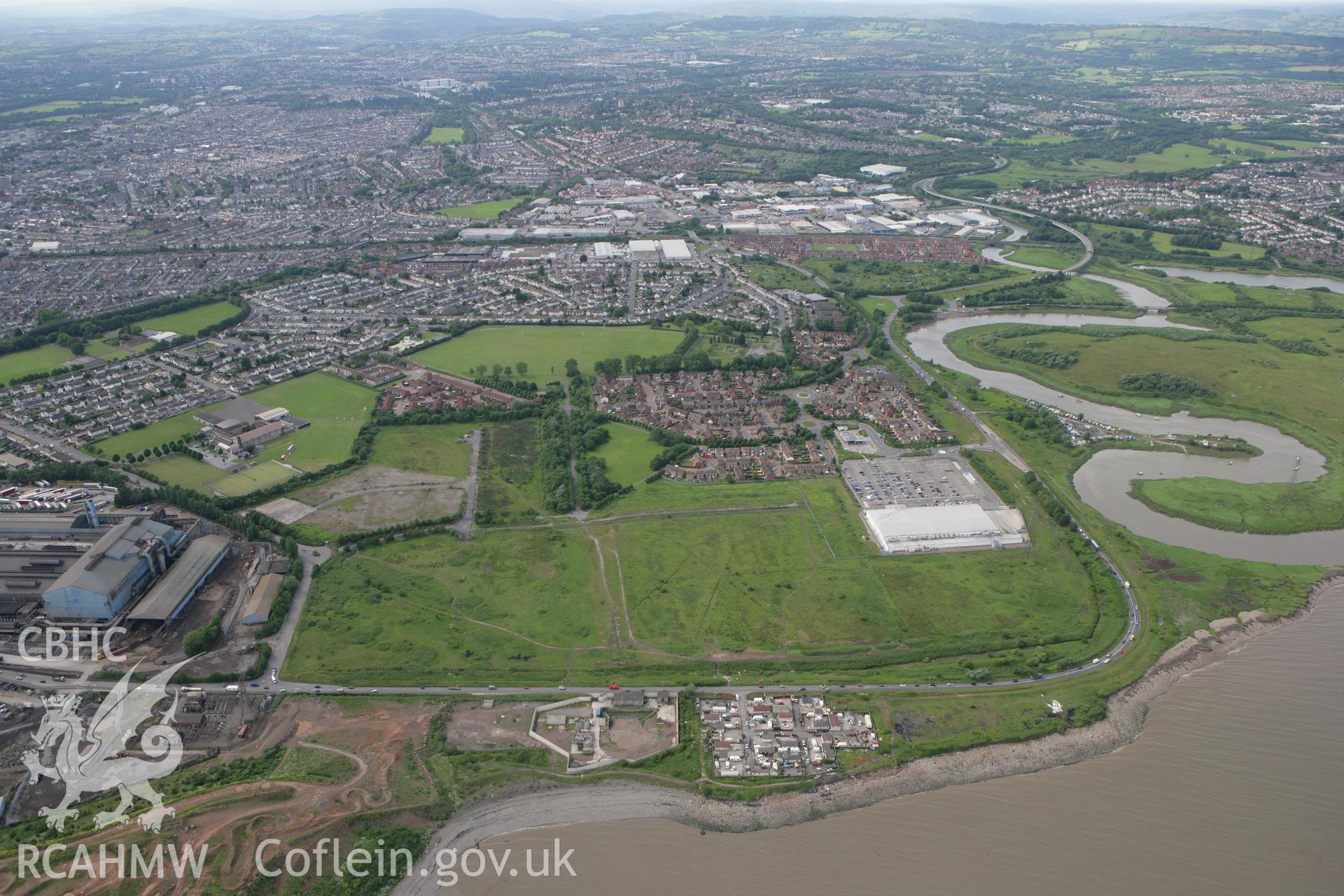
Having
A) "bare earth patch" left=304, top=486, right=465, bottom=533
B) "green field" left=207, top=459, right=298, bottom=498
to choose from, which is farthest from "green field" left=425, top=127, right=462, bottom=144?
"bare earth patch" left=304, top=486, right=465, bottom=533

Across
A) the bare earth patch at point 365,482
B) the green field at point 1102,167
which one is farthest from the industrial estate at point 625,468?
the green field at point 1102,167

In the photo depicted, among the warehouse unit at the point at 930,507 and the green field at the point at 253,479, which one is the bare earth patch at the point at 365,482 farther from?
the warehouse unit at the point at 930,507

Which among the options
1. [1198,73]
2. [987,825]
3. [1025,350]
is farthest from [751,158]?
[1198,73]

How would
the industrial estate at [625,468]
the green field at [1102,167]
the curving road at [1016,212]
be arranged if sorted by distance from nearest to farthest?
the industrial estate at [625,468], the curving road at [1016,212], the green field at [1102,167]

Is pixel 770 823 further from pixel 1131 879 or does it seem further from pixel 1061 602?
pixel 1061 602

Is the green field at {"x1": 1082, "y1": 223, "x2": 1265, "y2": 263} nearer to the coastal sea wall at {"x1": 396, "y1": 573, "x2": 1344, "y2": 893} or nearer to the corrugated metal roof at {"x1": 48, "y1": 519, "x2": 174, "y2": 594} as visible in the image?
the coastal sea wall at {"x1": 396, "y1": 573, "x2": 1344, "y2": 893}

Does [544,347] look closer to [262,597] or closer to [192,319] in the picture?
[192,319]
